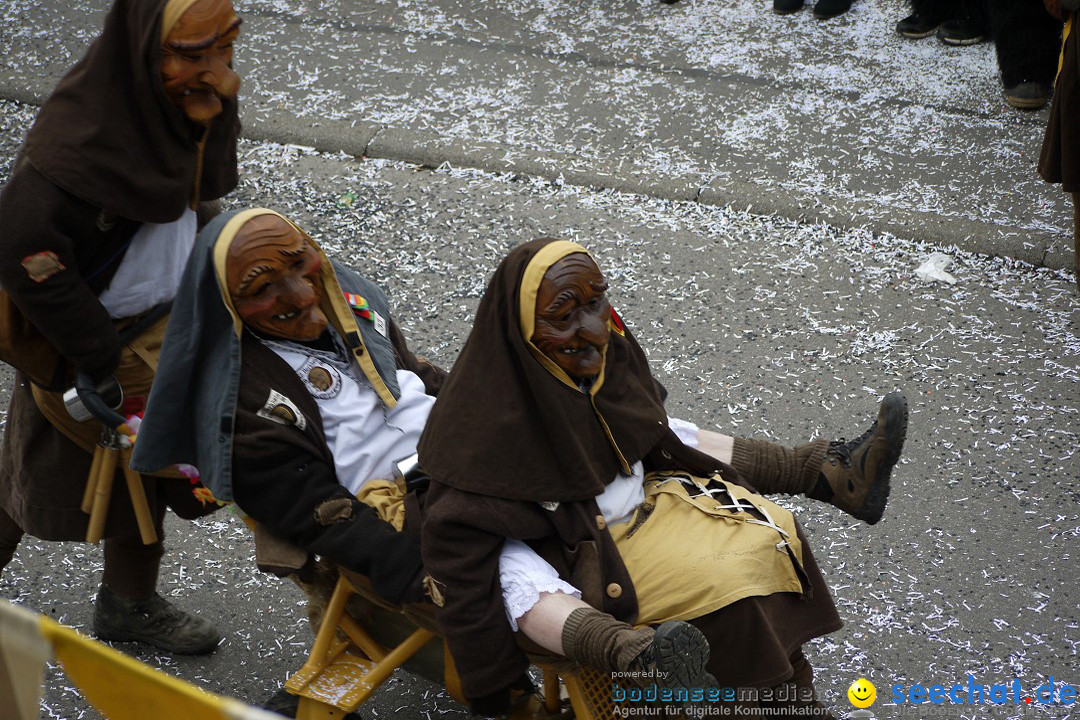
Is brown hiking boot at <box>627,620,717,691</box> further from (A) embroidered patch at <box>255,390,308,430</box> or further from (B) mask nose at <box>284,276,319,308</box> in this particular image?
(B) mask nose at <box>284,276,319,308</box>

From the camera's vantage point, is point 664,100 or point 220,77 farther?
point 664,100

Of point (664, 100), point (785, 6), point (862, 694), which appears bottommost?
point (862, 694)

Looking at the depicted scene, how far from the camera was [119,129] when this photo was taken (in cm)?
Answer: 285

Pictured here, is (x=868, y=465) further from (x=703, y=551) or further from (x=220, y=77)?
(x=220, y=77)

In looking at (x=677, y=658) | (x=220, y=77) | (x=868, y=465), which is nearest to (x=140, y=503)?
(x=220, y=77)

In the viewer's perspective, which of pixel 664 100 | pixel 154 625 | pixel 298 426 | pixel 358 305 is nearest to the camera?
pixel 298 426

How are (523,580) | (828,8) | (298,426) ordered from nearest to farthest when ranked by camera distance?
(523,580), (298,426), (828,8)

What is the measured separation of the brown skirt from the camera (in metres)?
4.48

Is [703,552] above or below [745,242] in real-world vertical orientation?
above

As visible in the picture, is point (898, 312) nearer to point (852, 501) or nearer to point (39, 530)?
point (852, 501)

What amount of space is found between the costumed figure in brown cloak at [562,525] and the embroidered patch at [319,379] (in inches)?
13.5

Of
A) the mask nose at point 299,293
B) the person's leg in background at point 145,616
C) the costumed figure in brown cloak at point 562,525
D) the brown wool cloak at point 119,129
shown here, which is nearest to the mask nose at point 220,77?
the brown wool cloak at point 119,129

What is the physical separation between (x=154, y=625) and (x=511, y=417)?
1620mm

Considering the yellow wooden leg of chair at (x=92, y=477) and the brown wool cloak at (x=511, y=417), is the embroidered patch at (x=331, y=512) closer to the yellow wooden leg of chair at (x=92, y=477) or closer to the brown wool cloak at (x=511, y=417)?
the brown wool cloak at (x=511, y=417)
